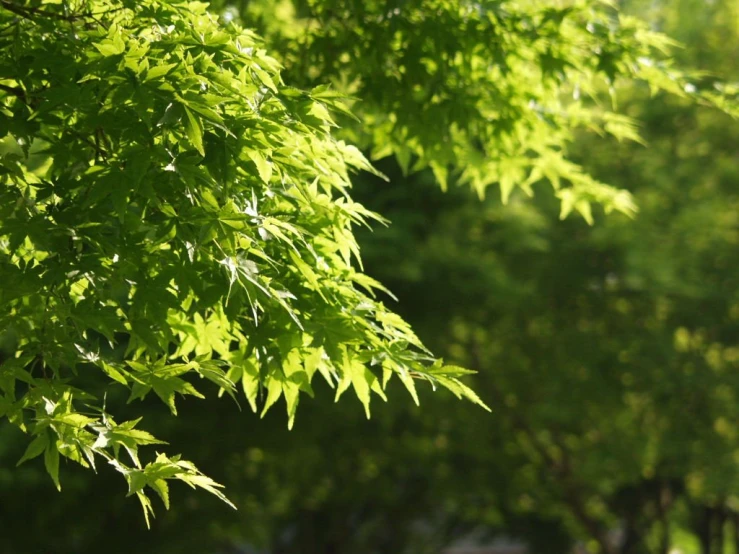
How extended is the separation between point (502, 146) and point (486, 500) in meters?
19.2

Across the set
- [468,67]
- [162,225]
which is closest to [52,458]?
[162,225]

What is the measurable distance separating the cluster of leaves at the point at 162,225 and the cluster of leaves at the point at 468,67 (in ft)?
7.21

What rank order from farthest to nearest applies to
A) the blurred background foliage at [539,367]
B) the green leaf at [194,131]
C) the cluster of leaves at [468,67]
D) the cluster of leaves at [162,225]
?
the blurred background foliage at [539,367] → the cluster of leaves at [468,67] → the cluster of leaves at [162,225] → the green leaf at [194,131]

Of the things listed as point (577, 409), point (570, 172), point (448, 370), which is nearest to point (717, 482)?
point (577, 409)

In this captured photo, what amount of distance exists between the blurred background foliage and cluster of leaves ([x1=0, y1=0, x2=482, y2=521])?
32.9 ft

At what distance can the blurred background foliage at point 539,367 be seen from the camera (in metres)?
17.2

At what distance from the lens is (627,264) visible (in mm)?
17953

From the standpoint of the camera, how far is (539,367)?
2138 cm

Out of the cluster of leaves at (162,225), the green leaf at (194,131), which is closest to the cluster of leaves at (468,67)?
the cluster of leaves at (162,225)

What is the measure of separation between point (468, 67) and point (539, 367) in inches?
594

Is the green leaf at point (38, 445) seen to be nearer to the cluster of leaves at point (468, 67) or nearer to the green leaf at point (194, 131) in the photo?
A: the green leaf at point (194, 131)

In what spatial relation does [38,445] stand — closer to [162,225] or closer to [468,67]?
[162,225]

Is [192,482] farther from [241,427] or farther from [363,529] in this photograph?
[363,529]

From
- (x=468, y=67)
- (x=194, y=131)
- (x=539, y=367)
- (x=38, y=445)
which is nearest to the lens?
(x=194, y=131)
